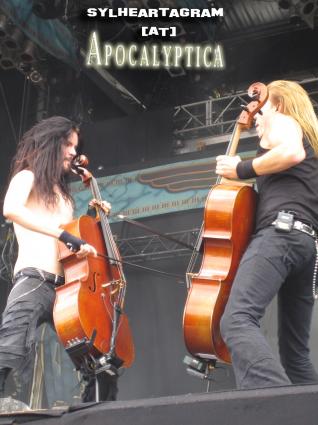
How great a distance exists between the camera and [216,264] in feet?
9.68

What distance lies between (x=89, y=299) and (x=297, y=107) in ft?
4.14

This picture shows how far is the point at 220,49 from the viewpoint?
794cm

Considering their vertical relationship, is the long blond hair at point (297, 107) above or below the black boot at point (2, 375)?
above

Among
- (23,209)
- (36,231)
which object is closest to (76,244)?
(36,231)

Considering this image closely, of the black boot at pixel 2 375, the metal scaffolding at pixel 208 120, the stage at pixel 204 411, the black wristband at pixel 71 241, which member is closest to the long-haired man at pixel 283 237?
the stage at pixel 204 411

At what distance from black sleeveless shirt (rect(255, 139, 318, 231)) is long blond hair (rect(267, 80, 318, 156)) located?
6cm

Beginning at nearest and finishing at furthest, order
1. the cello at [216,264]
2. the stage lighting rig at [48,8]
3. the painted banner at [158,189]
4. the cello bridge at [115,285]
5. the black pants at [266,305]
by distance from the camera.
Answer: the black pants at [266,305] → the cello at [216,264] → the cello bridge at [115,285] → the stage lighting rig at [48,8] → the painted banner at [158,189]

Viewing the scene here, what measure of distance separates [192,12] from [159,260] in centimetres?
254

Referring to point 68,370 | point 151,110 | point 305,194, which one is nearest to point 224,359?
point 305,194

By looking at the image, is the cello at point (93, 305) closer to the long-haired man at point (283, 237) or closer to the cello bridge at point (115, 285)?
the cello bridge at point (115, 285)

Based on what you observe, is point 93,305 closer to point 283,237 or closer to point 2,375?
point 2,375

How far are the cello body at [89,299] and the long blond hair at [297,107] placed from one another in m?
1.09

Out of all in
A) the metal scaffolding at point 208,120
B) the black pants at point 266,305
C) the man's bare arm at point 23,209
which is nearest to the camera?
the black pants at point 266,305

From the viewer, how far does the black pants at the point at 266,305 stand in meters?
2.45
